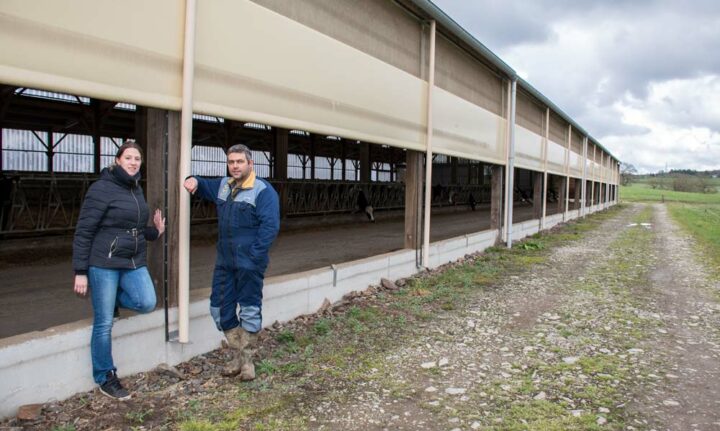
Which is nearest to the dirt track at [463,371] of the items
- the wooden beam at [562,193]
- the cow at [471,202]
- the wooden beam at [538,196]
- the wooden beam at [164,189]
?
the wooden beam at [164,189]

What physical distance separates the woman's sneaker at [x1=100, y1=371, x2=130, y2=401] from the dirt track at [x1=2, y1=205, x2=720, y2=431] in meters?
0.07

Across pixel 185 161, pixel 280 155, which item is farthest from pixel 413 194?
pixel 280 155

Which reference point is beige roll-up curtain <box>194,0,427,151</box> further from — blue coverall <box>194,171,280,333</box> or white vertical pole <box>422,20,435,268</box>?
blue coverall <box>194,171,280,333</box>

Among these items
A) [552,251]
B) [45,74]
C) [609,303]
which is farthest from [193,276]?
[552,251]

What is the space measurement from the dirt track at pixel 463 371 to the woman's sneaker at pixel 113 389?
0.07m

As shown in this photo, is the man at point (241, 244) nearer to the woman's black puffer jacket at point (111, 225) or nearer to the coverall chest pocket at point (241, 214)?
the coverall chest pocket at point (241, 214)

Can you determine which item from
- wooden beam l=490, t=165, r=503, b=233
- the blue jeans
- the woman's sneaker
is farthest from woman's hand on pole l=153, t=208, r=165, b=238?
wooden beam l=490, t=165, r=503, b=233

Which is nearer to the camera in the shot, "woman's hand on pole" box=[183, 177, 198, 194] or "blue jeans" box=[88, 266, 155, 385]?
"blue jeans" box=[88, 266, 155, 385]

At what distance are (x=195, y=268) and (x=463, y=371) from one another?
16.4ft

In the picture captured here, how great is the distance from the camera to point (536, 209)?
17.0 meters

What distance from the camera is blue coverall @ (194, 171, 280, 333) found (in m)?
3.76

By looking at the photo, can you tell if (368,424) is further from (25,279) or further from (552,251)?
(552,251)

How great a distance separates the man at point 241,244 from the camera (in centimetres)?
377

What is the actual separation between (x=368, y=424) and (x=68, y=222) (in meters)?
9.40
